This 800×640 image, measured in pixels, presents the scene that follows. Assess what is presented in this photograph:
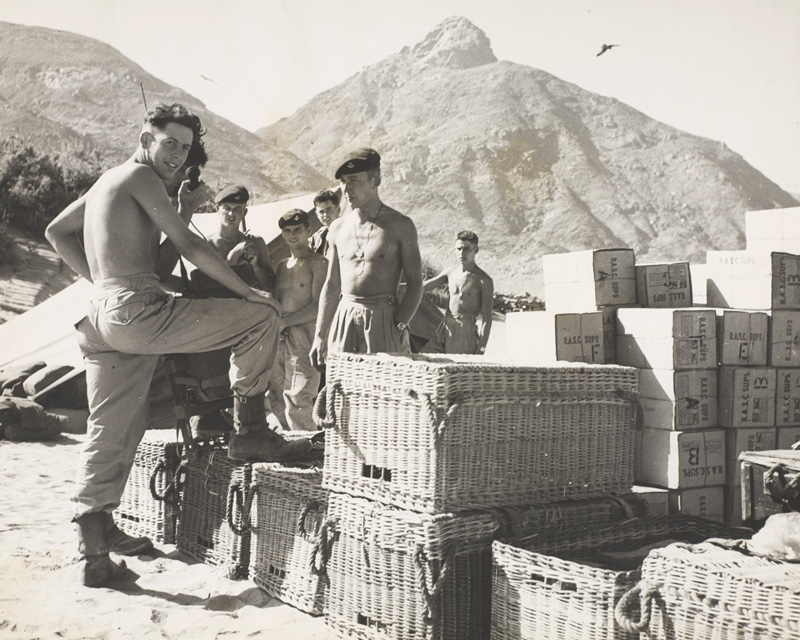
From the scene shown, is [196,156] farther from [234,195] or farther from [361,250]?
[234,195]

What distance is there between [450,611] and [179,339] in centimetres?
171

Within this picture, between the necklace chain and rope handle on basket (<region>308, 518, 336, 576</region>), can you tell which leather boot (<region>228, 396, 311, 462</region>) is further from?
the necklace chain

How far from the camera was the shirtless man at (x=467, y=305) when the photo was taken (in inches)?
357

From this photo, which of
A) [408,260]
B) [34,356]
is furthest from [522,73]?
[408,260]

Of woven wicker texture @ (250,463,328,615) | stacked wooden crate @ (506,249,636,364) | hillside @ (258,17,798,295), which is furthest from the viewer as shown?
hillside @ (258,17,798,295)

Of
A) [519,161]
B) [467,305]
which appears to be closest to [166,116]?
[467,305]

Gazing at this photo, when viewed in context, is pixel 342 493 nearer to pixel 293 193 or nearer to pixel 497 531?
pixel 497 531

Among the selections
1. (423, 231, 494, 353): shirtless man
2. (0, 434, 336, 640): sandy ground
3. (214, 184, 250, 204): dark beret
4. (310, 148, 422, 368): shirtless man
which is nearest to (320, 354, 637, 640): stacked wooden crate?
(0, 434, 336, 640): sandy ground

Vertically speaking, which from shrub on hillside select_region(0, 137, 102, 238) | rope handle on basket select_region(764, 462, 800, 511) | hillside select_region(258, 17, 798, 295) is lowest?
rope handle on basket select_region(764, 462, 800, 511)

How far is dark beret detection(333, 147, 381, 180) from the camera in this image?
4828 millimetres

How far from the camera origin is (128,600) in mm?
3822

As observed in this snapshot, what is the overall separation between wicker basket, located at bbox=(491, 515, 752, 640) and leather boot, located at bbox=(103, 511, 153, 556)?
2.00m

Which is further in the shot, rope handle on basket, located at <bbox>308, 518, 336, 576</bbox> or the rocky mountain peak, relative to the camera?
the rocky mountain peak

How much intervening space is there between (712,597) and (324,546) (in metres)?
1.62
